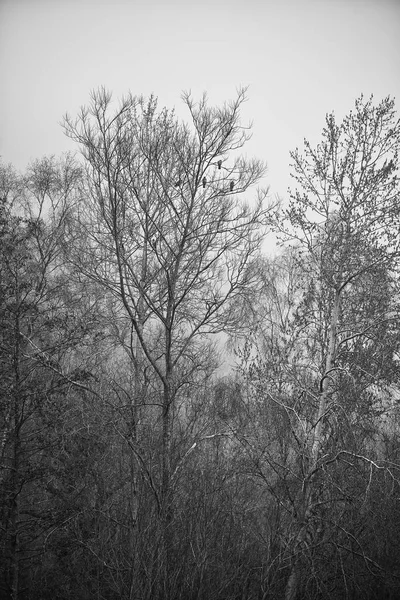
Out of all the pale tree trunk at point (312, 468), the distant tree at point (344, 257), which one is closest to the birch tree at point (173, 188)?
the distant tree at point (344, 257)

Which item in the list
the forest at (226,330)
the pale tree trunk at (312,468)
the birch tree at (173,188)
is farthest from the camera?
the birch tree at (173,188)

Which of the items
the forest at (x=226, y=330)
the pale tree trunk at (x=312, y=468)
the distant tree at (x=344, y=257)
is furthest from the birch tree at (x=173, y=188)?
the pale tree trunk at (x=312, y=468)

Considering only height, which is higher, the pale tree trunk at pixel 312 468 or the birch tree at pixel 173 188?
the birch tree at pixel 173 188

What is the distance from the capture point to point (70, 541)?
723 centimetres

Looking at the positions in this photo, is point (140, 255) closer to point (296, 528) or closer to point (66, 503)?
point (66, 503)

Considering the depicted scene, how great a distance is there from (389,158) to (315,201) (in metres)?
1.20

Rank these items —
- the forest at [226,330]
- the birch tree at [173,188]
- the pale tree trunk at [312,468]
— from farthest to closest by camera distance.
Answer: the birch tree at [173,188] → the forest at [226,330] → the pale tree trunk at [312,468]

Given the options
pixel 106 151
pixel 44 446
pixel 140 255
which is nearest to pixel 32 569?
pixel 44 446

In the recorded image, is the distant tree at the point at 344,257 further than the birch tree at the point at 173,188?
No

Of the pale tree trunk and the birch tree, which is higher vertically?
the birch tree

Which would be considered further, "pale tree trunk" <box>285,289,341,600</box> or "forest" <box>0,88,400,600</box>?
"forest" <box>0,88,400,600</box>

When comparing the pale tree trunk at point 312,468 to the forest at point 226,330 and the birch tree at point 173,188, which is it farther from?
the birch tree at point 173,188

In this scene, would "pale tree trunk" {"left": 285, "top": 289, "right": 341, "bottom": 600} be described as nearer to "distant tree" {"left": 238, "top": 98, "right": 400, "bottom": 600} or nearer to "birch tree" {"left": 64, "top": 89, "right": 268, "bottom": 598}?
"distant tree" {"left": 238, "top": 98, "right": 400, "bottom": 600}

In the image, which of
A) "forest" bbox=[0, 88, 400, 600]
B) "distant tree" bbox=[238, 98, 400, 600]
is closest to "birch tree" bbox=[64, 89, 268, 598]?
"forest" bbox=[0, 88, 400, 600]
